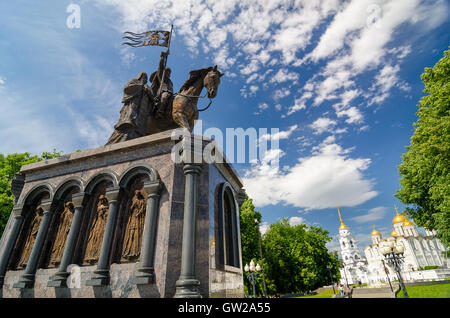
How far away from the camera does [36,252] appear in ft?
20.5

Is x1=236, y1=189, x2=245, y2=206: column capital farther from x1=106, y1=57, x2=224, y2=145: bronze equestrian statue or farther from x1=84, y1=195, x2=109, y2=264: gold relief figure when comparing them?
x1=84, y1=195, x2=109, y2=264: gold relief figure

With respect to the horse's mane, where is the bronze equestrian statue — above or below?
below

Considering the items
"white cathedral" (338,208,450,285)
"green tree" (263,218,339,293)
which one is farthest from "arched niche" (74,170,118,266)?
"white cathedral" (338,208,450,285)

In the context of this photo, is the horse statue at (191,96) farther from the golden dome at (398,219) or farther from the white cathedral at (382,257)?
the golden dome at (398,219)

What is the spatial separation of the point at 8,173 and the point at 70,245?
1912 centimetres

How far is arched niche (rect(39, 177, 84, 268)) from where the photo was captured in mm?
6305

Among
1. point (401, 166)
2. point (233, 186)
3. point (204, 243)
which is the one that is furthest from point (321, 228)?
point (204, 243)

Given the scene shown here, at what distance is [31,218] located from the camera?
7.34 m

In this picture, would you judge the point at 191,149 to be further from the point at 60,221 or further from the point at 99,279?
the point at 60,221

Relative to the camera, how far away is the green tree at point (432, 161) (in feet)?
44.1

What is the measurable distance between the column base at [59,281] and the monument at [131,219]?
2cm

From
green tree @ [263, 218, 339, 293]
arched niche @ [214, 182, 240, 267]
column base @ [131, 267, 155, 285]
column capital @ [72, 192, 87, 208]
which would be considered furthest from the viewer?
green tree @ [263, 218, 339, 293]
